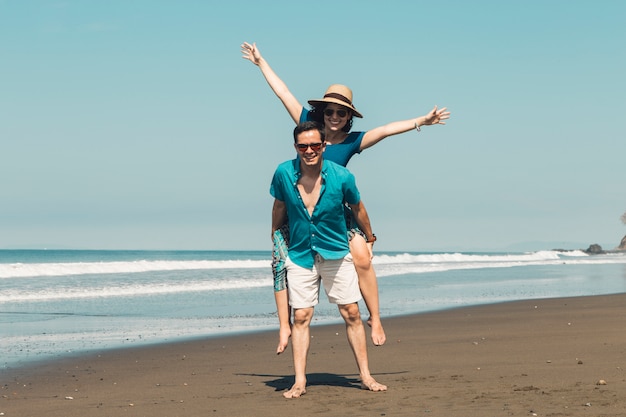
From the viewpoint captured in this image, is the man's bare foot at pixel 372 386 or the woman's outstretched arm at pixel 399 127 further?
the woman's outstretched arm at pixel 399 127

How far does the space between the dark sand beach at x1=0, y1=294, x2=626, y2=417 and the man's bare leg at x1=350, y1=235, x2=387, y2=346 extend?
17.3 inches

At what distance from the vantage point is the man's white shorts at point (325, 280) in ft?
18.9

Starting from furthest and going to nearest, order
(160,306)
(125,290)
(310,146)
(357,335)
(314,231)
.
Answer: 1. (125,290)
2. (160,306)
3. (357,335)
4. (314,231)
5. (310,146)

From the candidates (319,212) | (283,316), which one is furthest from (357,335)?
(319,212)

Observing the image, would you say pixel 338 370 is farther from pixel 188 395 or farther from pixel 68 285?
pixel 68 285

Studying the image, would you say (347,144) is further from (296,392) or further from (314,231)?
(296,392)

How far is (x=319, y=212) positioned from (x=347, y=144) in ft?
2.49

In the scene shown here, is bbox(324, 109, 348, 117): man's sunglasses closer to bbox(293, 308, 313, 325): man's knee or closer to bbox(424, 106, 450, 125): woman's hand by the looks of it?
bbox(424, 106, 450, 125): woman's hand

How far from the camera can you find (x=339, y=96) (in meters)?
5.96

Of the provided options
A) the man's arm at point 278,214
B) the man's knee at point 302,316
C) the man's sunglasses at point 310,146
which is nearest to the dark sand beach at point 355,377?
the man's knee at point 302,316

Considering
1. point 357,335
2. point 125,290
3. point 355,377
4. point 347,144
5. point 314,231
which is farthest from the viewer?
point 125,290

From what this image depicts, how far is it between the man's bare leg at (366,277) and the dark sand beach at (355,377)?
0.44m

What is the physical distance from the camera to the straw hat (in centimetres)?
592

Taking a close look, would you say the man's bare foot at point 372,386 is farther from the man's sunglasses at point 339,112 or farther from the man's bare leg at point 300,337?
the man's sunglasses at point 339,112
